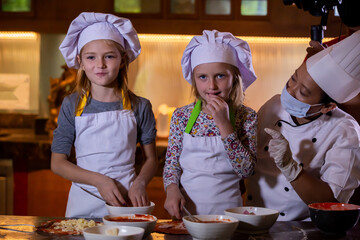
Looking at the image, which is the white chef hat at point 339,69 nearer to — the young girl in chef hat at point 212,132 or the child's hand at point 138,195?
the young girl in chef hat at point 212,132

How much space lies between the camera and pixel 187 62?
1.83m

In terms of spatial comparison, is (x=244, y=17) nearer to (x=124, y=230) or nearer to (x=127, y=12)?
(x=127, y=12)

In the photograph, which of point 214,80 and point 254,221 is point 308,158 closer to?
point 214,80

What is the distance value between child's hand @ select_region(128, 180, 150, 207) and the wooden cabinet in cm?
222

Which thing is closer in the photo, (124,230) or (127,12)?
(124,230)

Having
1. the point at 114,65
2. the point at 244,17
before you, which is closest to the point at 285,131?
the point at 114,65

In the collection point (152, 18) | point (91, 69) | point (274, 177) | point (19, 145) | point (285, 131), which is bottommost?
point (19, 145)

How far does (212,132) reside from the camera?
177 cm

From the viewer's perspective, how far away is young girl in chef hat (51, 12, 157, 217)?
66.3 inches

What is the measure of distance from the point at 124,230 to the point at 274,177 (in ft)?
2.62

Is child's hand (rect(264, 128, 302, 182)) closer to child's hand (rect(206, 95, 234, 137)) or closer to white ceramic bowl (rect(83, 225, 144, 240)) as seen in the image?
child's hand (rect(206, 95, 234, 137))

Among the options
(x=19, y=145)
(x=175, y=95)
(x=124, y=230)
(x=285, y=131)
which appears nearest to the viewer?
(x=124, y=230)

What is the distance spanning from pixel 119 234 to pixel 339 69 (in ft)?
2.89

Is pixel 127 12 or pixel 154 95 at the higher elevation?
pixel 127 12
